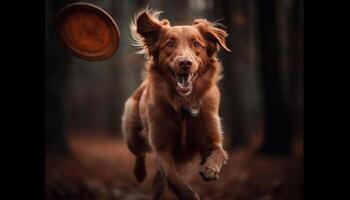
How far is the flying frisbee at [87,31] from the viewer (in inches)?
232

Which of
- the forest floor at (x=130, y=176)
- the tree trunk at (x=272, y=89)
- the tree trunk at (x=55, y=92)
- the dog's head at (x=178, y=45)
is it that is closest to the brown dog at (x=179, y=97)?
the dog's head at (x=178, y=45)

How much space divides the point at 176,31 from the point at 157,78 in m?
0.44

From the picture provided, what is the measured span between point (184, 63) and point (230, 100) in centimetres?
77

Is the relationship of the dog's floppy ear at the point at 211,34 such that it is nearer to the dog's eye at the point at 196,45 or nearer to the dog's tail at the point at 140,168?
the dog's eye at the point at 196,45

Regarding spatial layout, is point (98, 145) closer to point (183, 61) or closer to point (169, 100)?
point (169, 100)

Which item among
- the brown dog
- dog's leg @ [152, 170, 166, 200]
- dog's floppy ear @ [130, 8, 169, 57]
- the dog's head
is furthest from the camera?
dog's leg @ [152, 170, 166, 200]

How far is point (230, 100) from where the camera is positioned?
6059 millimetres

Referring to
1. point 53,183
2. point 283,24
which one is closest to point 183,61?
point 283,24

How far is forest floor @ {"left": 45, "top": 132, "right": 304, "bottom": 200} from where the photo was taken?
6012 mm

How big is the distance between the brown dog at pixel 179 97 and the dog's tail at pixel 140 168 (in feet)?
0.79

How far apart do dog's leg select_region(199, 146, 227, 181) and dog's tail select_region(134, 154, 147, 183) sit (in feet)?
1.99

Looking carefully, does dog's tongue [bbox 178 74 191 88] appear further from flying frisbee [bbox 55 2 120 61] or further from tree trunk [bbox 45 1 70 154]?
tree trunk [bbox 45 1 70 154]

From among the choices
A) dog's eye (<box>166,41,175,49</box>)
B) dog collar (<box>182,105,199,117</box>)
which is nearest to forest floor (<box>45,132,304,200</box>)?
dog collar (<box>182,105,199,117</box>)

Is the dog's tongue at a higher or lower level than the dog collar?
higher
